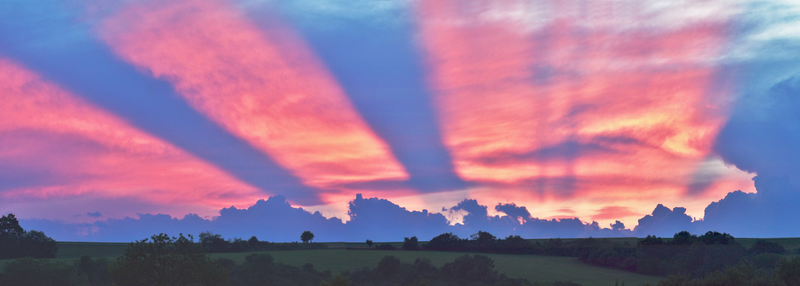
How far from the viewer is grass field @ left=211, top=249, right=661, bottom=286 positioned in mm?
88562

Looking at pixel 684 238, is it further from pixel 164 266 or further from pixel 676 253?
pixel 164 266

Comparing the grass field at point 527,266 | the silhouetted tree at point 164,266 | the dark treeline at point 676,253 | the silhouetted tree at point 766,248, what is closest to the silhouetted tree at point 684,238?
the dark treeline at point 676,253

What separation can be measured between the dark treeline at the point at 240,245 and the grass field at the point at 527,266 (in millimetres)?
24156

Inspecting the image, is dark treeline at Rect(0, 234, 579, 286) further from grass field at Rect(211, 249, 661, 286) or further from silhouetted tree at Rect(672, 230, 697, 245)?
silhouetted tree at Rect(672, 230, 697, 245)

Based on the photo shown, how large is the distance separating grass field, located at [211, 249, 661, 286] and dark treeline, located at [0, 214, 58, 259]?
143 feet

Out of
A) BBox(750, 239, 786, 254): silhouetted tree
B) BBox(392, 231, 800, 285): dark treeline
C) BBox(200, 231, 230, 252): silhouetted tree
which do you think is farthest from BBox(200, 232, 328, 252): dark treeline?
BBox(750, 239, 786, 254): silhouetted tree

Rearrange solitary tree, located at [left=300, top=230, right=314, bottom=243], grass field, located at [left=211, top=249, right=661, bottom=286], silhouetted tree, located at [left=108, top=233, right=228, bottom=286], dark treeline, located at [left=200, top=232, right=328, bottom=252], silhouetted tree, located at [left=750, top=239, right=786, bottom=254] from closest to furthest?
silhouetted tree, located at [left=108, top=233, right=228, bottom=286], grass field, located at [left=211, top=249, right=661, bottom=286], silhouetted tree, located at [left=750, top=239, right=786, bottom=254], dark treeline, located at [left=200, top=232, right=328, bottom=252], solitary tree, located at [left=300, top=230, right=314, bottom=243]

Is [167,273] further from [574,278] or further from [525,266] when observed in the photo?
[525,266]

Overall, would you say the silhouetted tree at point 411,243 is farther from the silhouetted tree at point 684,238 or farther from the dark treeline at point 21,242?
the dark treeline at point 21,242

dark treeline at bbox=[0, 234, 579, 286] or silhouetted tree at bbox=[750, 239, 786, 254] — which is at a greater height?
silhouetted tree at bbox=[750, 239, 786, 254]

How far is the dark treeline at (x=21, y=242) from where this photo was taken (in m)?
113

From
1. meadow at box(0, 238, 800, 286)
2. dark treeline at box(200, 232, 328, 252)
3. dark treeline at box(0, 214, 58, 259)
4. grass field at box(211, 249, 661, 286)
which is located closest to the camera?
grass field at box(211, 249, 661, 286)

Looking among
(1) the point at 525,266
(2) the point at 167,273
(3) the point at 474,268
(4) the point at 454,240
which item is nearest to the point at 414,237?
(4) the point at 454,240

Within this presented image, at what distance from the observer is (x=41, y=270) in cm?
6531
